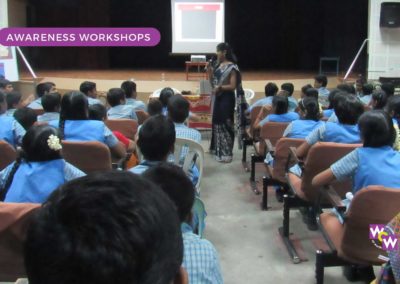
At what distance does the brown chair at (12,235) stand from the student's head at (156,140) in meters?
0.66

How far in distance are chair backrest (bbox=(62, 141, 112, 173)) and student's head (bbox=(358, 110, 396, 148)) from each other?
4.88 ft

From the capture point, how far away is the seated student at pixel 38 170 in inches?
87.7

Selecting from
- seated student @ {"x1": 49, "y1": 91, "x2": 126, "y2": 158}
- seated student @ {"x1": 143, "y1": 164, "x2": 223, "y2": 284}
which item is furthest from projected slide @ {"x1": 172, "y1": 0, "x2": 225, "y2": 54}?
seated student @ {"x1": 143, "y1": 164, "x2": 223, "y2": 284}

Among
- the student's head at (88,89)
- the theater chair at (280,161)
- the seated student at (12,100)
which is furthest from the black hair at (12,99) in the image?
the theater chair at (280,161)

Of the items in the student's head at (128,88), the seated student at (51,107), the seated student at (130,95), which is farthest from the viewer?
the student's head at (128,88)

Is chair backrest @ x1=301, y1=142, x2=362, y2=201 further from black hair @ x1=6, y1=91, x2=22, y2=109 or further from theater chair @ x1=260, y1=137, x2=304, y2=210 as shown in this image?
black hair @ x1=6, y1=91, x2=22, y2=109

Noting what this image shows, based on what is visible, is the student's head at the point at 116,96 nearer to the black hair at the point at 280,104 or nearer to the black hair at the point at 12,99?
the black hair at the point at 12,99

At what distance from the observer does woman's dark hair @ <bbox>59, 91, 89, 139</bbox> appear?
3.19 meters

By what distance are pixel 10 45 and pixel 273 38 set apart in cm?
707

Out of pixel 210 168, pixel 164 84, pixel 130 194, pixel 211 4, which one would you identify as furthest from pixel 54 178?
pixel 211 4

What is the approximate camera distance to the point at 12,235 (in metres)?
1.87

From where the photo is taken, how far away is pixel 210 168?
5.15 meters

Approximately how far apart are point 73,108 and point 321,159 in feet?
5.42

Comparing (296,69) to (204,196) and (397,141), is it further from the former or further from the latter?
(397,141)
